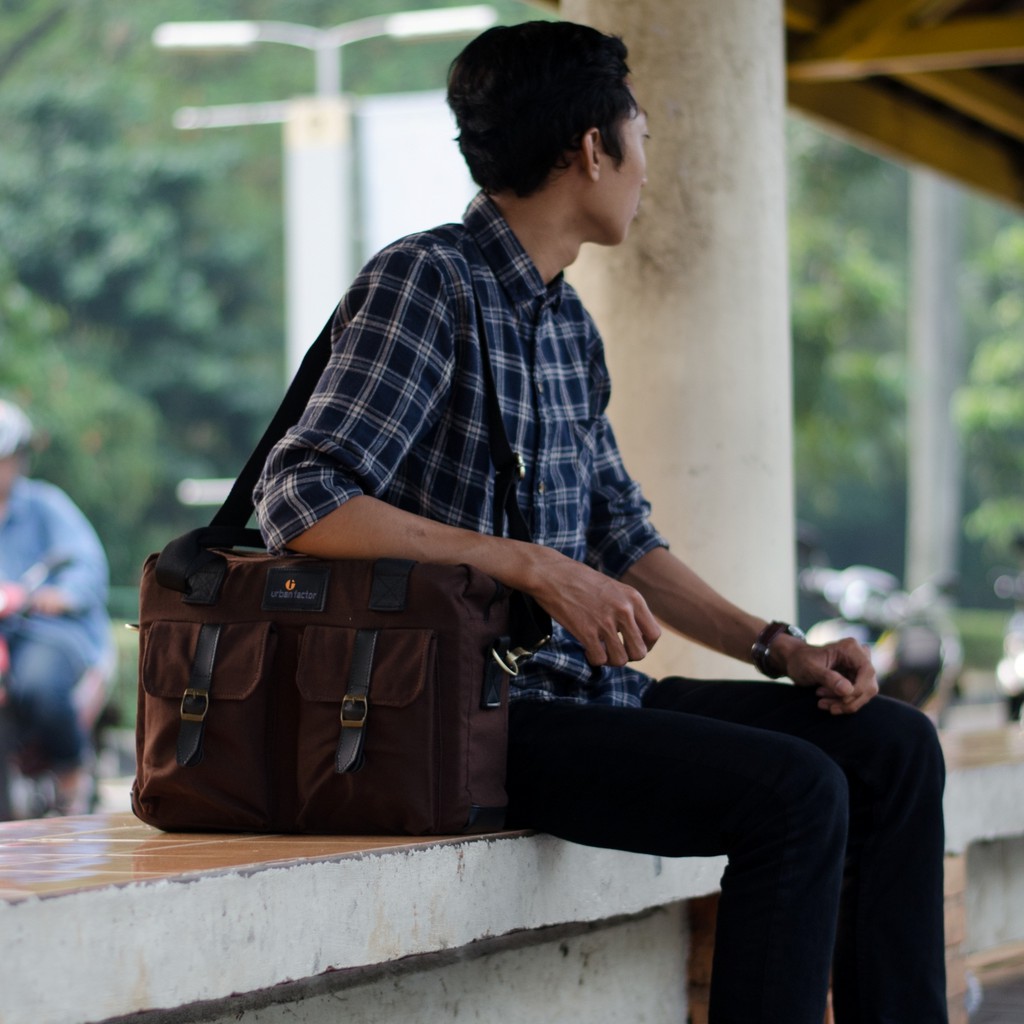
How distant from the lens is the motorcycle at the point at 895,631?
950 centimetres

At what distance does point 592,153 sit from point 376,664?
37.5 inches

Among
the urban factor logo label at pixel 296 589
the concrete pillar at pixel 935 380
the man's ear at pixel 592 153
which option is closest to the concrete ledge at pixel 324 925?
the urban factor logo label at pixel 296 589

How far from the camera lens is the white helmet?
725 cm

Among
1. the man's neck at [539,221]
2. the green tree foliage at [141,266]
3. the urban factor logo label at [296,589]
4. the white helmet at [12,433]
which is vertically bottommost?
the urban factor logo label at [296,589]

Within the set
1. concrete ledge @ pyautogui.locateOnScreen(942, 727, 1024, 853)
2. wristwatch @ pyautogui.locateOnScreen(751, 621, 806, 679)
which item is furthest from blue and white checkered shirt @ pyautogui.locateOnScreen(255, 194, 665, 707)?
concrete ledge @ pyautogui.locateOnScreen(942, 727, 1024, 853)

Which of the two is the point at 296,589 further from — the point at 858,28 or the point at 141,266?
the point at 141,266

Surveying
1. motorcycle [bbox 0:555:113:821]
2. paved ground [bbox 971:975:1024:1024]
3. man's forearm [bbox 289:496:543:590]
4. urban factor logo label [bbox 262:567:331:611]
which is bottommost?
paved ground [bbox 971:975:1024:1024]

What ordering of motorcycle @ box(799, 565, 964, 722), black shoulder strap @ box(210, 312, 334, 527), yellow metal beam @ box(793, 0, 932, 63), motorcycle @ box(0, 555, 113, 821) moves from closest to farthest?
black shoulder strap @ box(210, 312, 334, 527)
yellow metal beam @ box(793, 0, 932, 63)
motorcycle @ box(0, 555, 113, 821)
motorcycle @ box(799, 565, 964, 722)

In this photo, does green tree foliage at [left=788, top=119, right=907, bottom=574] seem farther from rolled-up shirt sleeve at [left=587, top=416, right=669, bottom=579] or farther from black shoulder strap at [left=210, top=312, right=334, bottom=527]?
black shoulder strap at [left=210, top=312, right=334, bottom=527]

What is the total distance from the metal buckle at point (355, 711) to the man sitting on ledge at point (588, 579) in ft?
0.72

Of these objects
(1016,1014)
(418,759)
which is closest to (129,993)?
(418,759)

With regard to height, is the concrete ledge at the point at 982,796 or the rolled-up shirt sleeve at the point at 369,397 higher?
the rolled-up shirt sleeve at the point at 369,397

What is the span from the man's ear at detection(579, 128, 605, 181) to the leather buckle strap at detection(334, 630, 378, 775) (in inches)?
35.7

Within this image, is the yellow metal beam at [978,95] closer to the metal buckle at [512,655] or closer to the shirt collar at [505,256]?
the shirt collar at [505,256]
